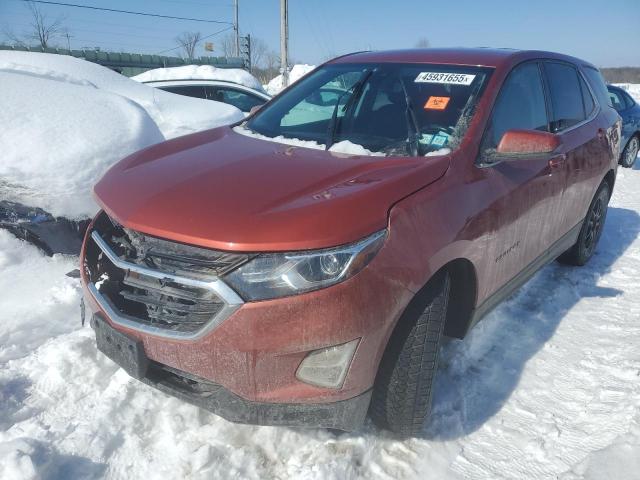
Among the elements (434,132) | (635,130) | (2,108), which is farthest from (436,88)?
(635,130)

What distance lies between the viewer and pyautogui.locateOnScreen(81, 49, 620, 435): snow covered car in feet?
5.59

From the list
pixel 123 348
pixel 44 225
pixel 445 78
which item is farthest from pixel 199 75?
pixel 123 348

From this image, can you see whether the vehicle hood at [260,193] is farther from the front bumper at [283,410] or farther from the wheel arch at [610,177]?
the wheel arch at [610,177]

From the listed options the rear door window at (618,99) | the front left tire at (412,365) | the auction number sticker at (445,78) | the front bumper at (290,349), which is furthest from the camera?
the rear door window at (618,99)

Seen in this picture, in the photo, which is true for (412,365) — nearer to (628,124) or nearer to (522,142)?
(522,142)

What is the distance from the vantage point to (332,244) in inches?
67.0

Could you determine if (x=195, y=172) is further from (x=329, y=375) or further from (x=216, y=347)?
(x=329, y=375)

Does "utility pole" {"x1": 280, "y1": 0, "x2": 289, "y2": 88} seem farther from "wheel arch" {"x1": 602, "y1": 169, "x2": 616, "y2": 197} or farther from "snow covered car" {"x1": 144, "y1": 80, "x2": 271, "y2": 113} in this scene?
"wheel arch" {"x1": 602, "y1": 169, "x2": 616, "y2": 197}

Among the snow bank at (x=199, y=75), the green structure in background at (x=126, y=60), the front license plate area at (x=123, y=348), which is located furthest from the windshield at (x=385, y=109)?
the green structure in background at (x=126, y=60)

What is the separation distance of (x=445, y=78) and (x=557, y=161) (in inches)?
36.0

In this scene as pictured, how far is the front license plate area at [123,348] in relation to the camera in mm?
1887

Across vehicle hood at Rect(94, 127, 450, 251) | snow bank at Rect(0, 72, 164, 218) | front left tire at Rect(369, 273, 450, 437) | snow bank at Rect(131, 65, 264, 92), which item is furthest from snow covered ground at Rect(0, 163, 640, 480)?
snow bank at Rect(131, 65, 264, 92)

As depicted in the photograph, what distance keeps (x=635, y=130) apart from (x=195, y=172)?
389 inches

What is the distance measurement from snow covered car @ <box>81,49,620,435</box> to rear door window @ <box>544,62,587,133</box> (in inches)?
15.9
